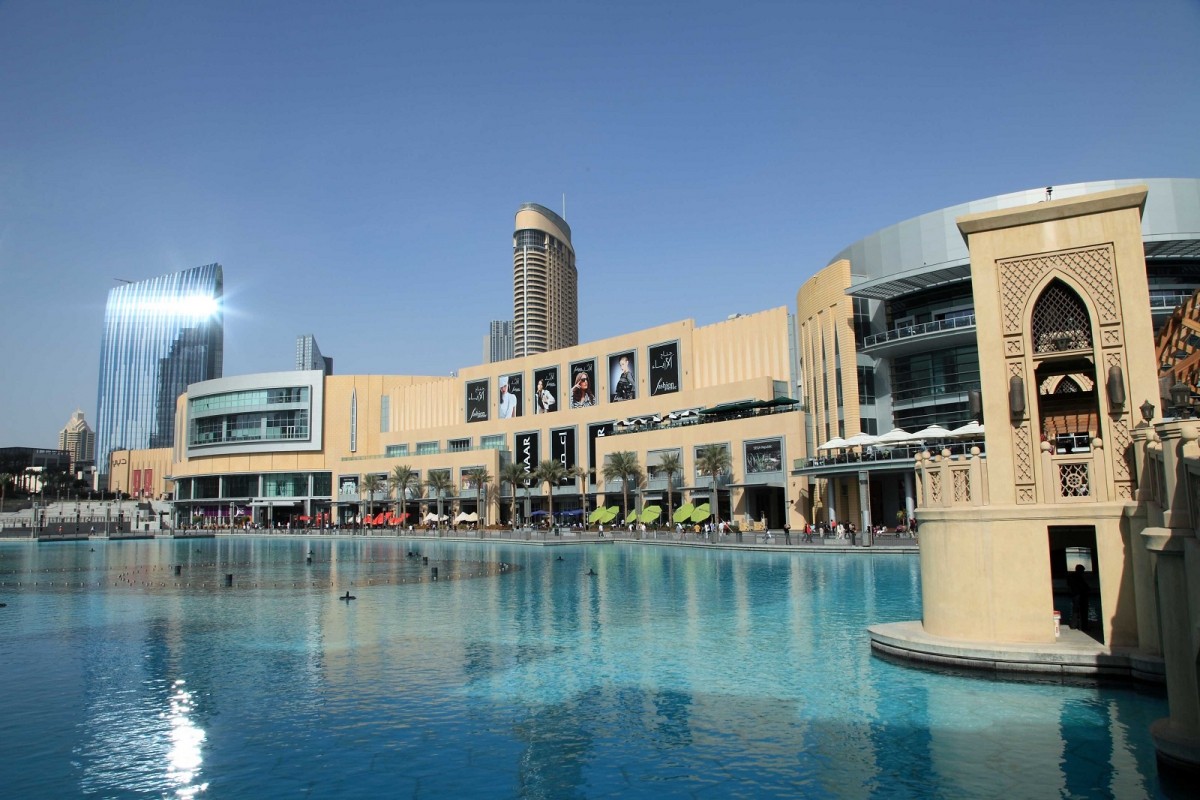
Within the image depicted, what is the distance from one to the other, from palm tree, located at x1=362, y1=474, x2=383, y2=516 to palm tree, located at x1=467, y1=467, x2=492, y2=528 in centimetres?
1688

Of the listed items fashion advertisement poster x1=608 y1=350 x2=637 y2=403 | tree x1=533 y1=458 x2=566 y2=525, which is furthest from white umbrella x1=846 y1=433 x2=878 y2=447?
tree x1=533 y1=458 x2=566 y2=525

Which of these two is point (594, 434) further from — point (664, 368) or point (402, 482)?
point (402, 482)

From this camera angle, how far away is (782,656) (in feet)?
60.8

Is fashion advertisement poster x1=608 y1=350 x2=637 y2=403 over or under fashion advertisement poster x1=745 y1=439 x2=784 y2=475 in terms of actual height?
over

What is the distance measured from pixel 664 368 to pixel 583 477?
13.6 m

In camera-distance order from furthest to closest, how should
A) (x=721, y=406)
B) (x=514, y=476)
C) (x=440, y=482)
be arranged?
(x=440, y=482) < (x=514, y=476) < (x=721, y=406)

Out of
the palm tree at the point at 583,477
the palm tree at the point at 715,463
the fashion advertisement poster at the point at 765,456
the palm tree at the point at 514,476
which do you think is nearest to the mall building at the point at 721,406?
the fashion advertisement poster at the point at 765,456

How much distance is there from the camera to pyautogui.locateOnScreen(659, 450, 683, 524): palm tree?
74.4 m

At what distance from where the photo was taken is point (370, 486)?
4370 inches

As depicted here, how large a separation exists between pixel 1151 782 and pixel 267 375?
125 metres

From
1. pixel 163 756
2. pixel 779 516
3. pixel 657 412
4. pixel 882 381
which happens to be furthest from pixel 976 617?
pixel 657 412

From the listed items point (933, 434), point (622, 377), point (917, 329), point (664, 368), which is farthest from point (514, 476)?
point (933, 434)

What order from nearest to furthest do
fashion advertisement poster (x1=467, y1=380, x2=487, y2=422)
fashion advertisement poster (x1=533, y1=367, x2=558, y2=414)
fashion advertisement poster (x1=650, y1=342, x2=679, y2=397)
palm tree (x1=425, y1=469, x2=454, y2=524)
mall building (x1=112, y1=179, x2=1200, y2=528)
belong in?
mall building (x1=112, y1=179, x2=1200, y2=528) < fashion advertisement poster (x1=650, y1=342, x2=679, y2=397) < fashion advertisement poster (x1=533, y1=367, x2=558, y2=414) < palm tree (x1=425, y1=469, x2=454, y2=524) < fashion advertisement poster (x1=467, y1=380, x2=487, y2=422)

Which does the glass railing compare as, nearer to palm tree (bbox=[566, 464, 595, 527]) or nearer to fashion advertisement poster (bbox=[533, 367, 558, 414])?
palm tree (bbox=[566, 464, 595, 527])
